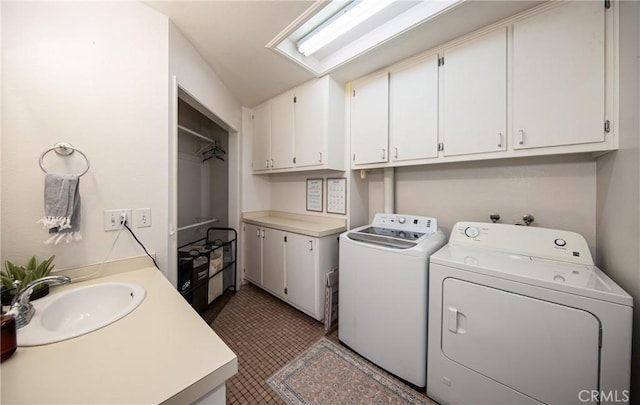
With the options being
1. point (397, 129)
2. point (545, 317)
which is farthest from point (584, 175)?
point (397, 129)

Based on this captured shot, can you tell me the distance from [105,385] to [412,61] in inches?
94.5

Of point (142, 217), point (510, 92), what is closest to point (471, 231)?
point (510, 92)

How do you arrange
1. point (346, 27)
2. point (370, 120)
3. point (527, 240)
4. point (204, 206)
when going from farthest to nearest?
1. point (204, 206)
2. point (370, 120)
3. point (346, 27)
4. point (527, 240)

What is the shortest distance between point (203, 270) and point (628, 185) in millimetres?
2886

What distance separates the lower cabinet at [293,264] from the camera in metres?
2.04

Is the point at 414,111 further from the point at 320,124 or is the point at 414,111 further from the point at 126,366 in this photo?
the point at 126,366

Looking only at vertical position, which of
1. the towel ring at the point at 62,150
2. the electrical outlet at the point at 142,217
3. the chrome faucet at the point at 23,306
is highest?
the towel ring at the point at 62,150

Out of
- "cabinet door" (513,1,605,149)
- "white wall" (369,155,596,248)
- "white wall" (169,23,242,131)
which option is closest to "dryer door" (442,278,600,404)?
"white wall" (369,155,596,248)

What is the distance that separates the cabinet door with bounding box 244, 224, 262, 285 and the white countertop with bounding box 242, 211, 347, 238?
0.11 m

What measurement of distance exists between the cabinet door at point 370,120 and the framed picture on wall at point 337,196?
11.5 inches

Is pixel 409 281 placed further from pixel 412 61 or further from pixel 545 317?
pixel 412 61

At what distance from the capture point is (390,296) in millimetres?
1482

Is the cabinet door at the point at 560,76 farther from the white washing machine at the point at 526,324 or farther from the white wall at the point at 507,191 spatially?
the white washing machine at the point at 526,324

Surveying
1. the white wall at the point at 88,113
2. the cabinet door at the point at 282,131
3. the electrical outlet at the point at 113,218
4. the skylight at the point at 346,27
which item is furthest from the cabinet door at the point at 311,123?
the electrical outlet at the point at 113,218
